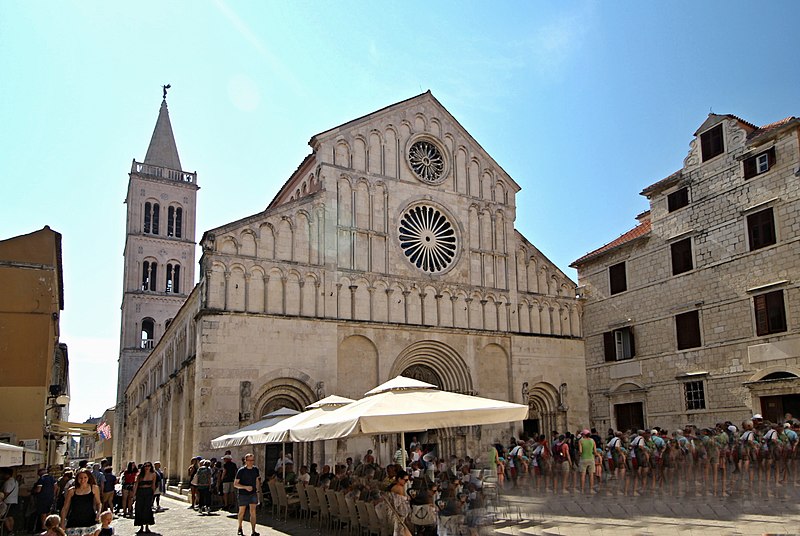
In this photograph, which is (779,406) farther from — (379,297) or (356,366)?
(356,366)

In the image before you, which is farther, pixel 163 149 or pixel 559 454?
pixel 163 149

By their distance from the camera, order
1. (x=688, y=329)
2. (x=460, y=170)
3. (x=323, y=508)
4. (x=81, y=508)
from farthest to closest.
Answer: (x=460, y=170), (x=688, y=329), (x=323, y=508), (x=81, y=508)

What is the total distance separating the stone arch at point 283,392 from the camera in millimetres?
22250

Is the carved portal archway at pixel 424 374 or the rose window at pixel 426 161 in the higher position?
the rose window at pixel 426 161

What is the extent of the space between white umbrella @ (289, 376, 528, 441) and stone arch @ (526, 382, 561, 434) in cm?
1484

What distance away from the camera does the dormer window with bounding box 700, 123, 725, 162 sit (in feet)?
79.2

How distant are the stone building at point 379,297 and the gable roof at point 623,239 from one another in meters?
1.33

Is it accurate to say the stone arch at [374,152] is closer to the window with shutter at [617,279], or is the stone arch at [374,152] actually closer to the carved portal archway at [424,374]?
the carved portal archway at [424,374]

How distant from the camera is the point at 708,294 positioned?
24000 millimetres

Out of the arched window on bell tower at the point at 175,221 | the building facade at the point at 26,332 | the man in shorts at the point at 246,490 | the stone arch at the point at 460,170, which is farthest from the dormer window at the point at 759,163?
the arched window on bell tower at the point at 175,221

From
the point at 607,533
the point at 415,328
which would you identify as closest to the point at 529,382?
the point at 415,328

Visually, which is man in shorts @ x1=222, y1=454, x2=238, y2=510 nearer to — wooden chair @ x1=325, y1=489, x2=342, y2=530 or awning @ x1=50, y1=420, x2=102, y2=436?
wooden chair @ x1=325, y1=489, x2=342, y2=530

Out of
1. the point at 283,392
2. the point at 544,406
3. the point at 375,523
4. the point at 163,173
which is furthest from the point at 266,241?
the point at 163,173

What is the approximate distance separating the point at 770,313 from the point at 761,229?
2692 millimetres
